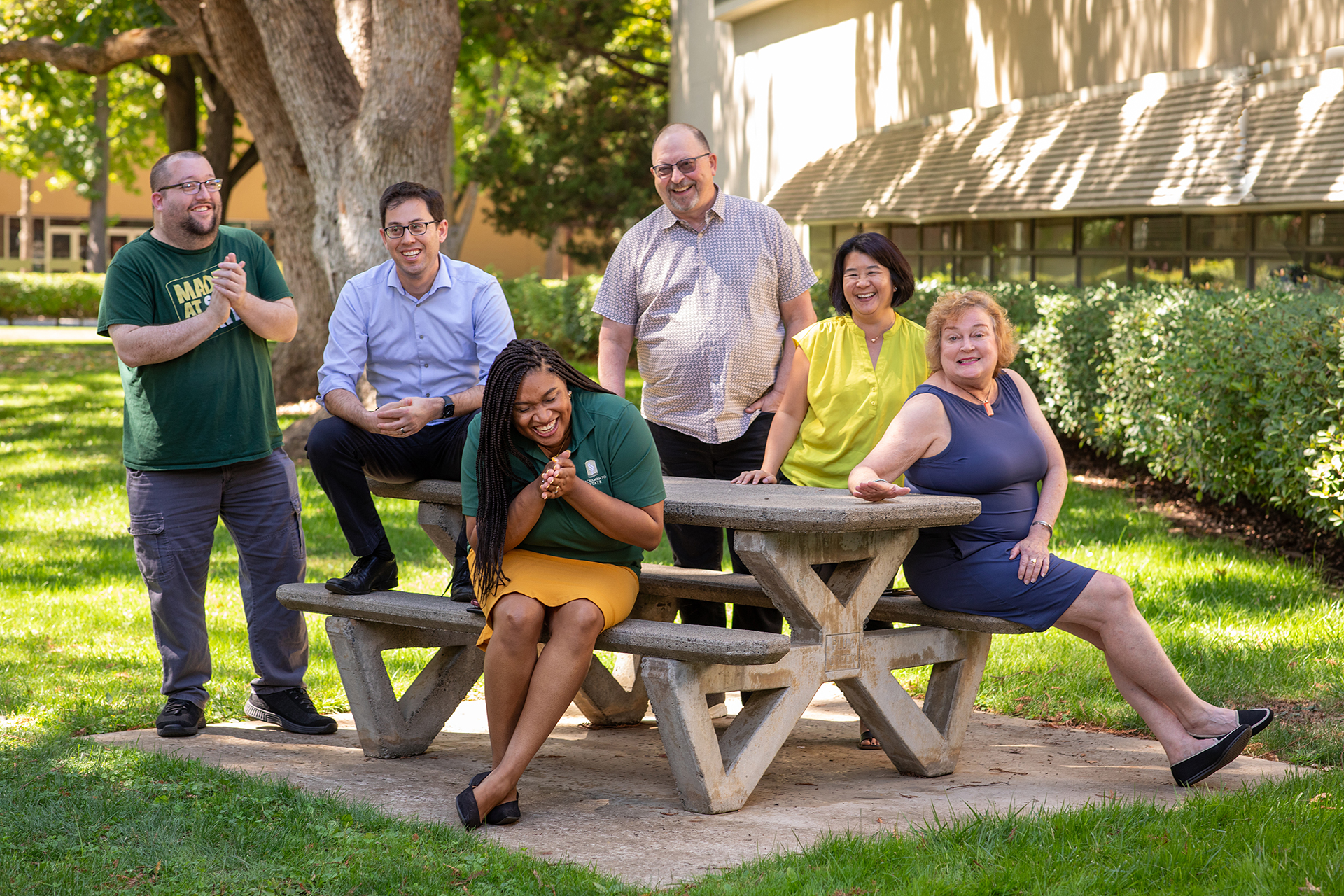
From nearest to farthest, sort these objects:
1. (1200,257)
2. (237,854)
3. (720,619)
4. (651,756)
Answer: (237,854)
(651,756)
(720,619)
(1200,257)

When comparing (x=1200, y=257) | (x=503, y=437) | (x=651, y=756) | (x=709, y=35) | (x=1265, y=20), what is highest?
(x=709, y=35)

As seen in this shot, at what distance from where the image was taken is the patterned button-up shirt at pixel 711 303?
5.29 meters

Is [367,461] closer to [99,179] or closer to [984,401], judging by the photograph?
[984,401]

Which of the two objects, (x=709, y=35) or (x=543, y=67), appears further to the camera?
(x=543, y=67)

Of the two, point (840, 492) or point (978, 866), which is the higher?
point (840, 492)

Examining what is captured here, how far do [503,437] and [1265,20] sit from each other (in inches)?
409

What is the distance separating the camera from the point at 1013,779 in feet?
15.2

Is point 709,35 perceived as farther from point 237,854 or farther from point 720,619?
point 237,854

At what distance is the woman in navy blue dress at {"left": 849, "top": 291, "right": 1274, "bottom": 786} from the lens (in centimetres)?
439

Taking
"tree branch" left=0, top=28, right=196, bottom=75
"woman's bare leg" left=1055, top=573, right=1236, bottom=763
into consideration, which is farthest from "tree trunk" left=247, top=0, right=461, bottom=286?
"woman's bare leg" left=1055, top=573, right=1236, bottom=763

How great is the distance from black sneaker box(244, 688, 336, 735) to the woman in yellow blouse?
1946mm

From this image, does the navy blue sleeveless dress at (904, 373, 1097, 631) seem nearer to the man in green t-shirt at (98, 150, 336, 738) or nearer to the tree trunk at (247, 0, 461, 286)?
the man in green t-shirt at (98, 150, 336, 738)

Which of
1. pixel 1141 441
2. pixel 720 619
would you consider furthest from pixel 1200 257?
pixel 720 619

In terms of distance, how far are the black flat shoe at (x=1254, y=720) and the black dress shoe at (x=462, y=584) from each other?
2514 millimetres
